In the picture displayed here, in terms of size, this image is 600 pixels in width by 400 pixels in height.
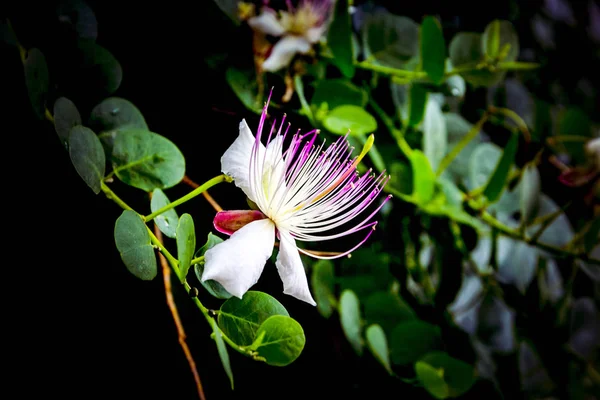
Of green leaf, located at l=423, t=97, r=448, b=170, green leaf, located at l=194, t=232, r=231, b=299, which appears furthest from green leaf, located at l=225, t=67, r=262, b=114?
green leaf, located at l=423, t=97, r=448, b=170

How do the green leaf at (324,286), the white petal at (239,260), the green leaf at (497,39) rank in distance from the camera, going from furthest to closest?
the green leaf at (497,39) → the green leaf at (324,286) → the white petal at (239,260)

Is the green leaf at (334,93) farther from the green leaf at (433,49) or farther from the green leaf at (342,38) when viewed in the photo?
the green leaf at (433,49)

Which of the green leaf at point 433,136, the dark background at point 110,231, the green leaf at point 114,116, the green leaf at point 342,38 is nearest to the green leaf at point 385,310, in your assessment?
the dark background at point 110,231

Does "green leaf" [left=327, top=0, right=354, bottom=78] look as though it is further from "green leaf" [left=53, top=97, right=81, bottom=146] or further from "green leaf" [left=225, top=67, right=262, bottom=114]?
"green leaf" [left=53, top=97, right=81, bottom=146]

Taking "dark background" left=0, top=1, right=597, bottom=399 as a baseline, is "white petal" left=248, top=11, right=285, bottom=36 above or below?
above

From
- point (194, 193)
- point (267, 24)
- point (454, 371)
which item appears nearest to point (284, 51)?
point (267, 24)

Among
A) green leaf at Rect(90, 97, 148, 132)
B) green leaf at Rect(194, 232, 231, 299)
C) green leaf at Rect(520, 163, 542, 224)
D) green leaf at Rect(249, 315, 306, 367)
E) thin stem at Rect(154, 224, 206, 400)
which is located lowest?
thin stem at Rect(154, 224, 206, 400)

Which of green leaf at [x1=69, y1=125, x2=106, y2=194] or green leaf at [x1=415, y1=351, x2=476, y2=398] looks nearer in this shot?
green leaf at [x1=69, y1=125, x2=106, y2=194]
